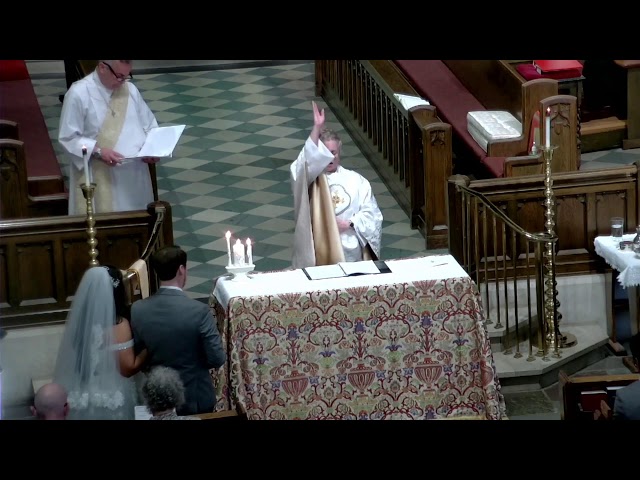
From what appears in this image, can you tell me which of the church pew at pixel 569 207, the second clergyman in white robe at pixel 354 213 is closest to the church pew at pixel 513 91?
the church pew at pixel 569 207

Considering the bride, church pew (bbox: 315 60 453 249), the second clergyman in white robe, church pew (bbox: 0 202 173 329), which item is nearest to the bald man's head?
the bride

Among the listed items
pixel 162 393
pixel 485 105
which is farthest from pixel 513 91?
pixel 162 393

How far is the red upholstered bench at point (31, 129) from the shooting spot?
995 centimetres

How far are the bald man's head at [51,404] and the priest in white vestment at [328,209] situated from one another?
2508 millimetres

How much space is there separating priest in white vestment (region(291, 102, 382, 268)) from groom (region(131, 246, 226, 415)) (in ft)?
4.95

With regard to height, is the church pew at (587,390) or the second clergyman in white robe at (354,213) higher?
the second clergyman in white robe at (354,213)

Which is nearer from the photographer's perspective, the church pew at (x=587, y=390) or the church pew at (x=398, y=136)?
the church pew at (x=587, y=390)

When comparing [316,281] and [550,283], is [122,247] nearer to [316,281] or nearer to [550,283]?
[316,281]

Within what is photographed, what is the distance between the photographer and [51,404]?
6164 mm

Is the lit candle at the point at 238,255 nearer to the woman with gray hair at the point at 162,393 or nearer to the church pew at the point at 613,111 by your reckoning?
the woman with gray hair at the point at 162,393

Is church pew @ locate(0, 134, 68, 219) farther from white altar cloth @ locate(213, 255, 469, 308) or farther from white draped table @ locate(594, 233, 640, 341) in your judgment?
white draped table @ locate(594, 233, 640, 341)
